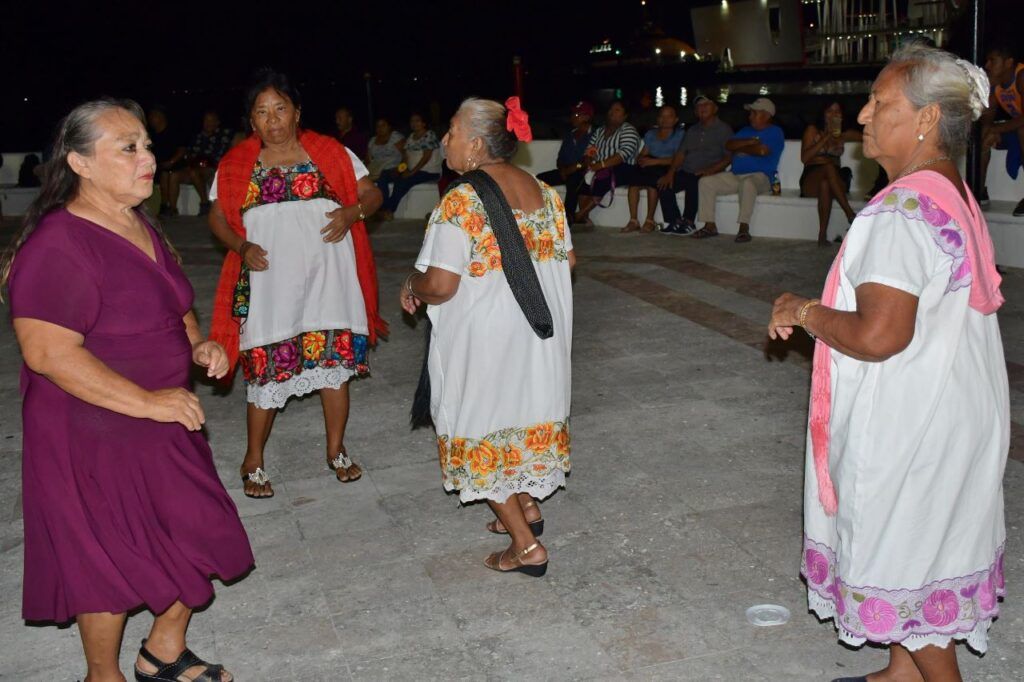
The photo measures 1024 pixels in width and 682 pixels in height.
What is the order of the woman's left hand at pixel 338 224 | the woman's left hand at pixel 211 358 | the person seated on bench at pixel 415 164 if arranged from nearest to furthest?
the woman's left hand at pixel 211 358
the woman's left hand at pixel 338 224
the person seated on bench at pixel 415 164

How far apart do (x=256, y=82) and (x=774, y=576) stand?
278 cm

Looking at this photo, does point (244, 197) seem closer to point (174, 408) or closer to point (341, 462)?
point (341, 462)

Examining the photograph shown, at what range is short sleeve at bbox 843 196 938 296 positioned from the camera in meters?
2.67

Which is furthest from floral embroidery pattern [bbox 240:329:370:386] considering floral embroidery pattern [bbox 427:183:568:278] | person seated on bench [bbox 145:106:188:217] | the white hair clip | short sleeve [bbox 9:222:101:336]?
person seated on bench [bbox 145:106:188:217]

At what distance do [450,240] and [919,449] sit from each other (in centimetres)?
162

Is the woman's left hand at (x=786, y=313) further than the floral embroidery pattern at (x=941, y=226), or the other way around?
the woman's left hand at (x=786, y=313)

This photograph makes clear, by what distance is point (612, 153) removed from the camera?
1233 cm

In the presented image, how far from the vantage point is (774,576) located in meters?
4.03

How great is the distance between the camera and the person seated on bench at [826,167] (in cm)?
1053

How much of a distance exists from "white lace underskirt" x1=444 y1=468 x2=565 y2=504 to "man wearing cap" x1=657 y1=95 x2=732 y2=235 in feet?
25.9

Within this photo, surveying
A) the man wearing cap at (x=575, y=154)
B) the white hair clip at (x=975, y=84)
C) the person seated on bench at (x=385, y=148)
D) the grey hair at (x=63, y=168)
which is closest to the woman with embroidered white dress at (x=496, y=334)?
the grey hair at (x=63, y=168)

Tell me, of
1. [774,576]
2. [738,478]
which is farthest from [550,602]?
[738,478]

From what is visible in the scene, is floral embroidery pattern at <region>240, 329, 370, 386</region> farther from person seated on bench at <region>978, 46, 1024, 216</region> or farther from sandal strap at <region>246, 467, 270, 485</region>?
person seated on bench at <region>978, 46, 1024, 216</region>

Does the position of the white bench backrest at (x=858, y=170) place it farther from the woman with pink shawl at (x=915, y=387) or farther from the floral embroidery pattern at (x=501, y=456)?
the woman with pink shawl at (x=915, y=387)
